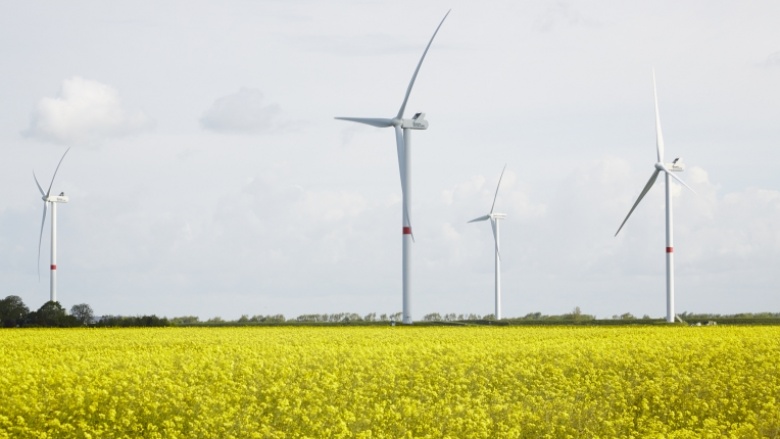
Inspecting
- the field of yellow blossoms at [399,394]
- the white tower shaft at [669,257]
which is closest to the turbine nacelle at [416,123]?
the white tower shaft at [669,257]

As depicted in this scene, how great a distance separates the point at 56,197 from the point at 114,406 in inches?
2345

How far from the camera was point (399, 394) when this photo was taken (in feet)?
70.8

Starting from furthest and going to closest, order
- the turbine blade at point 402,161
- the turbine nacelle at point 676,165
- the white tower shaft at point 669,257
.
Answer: the turbine nacelle at point 676,165
the white tower shaft at point 669,257
the turbine blade at point 402,161

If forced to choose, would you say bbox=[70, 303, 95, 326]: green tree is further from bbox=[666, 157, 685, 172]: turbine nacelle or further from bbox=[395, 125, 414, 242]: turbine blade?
bbox=[666, 157, 685, 172]: turbine nacelle

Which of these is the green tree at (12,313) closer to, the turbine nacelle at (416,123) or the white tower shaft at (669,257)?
the turbine nacelle at (416,123)

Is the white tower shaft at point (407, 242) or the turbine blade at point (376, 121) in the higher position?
the turbine blade at point (376, 121)

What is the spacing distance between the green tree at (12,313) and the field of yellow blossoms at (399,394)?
3511 cm

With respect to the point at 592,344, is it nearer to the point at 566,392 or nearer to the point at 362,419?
the point at 566,392

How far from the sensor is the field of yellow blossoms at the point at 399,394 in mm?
17969

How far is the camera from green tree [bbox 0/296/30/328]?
6053cm

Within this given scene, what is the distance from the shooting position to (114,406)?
19.2m

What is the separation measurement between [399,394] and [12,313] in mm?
45962

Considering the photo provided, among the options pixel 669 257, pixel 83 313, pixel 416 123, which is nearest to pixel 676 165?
pixel 669 257

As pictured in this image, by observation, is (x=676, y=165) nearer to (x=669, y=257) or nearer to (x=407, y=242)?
(x=669, y=257)
